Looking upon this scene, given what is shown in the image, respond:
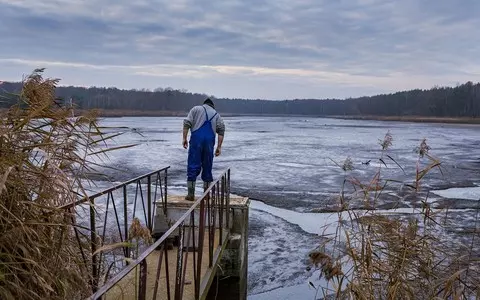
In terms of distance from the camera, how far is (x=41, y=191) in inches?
106

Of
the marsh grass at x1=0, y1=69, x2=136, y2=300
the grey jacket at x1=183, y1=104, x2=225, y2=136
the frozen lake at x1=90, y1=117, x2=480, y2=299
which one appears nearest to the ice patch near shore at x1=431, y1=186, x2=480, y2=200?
the frozen lake at x1=90, y1=117, x2=480, y2=299

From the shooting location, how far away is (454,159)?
26.7m

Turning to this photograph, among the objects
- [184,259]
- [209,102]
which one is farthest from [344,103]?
[184,259]

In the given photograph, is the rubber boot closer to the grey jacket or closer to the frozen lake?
the grey jacket

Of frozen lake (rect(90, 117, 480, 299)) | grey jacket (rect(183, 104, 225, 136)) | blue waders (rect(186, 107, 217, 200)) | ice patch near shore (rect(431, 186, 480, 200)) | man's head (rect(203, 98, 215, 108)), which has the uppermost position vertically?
man's head (rect(203, 98, 215, 108))

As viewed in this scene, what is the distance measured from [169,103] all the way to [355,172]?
13556 cm

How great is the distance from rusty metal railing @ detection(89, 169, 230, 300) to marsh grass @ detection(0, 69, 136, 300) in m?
0.42

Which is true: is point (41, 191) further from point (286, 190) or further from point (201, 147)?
point (286, 190)

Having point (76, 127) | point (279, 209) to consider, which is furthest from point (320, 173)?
point (76, 127)

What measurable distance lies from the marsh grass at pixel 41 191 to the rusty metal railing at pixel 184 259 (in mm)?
422

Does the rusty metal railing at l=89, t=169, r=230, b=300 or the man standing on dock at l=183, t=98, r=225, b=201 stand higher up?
the man standing on dock at l=183, t=98, r=225, b=201

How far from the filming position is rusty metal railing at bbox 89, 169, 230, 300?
3517 millimetres

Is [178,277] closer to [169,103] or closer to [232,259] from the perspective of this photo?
[232,259]

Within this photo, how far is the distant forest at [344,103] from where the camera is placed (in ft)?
403
